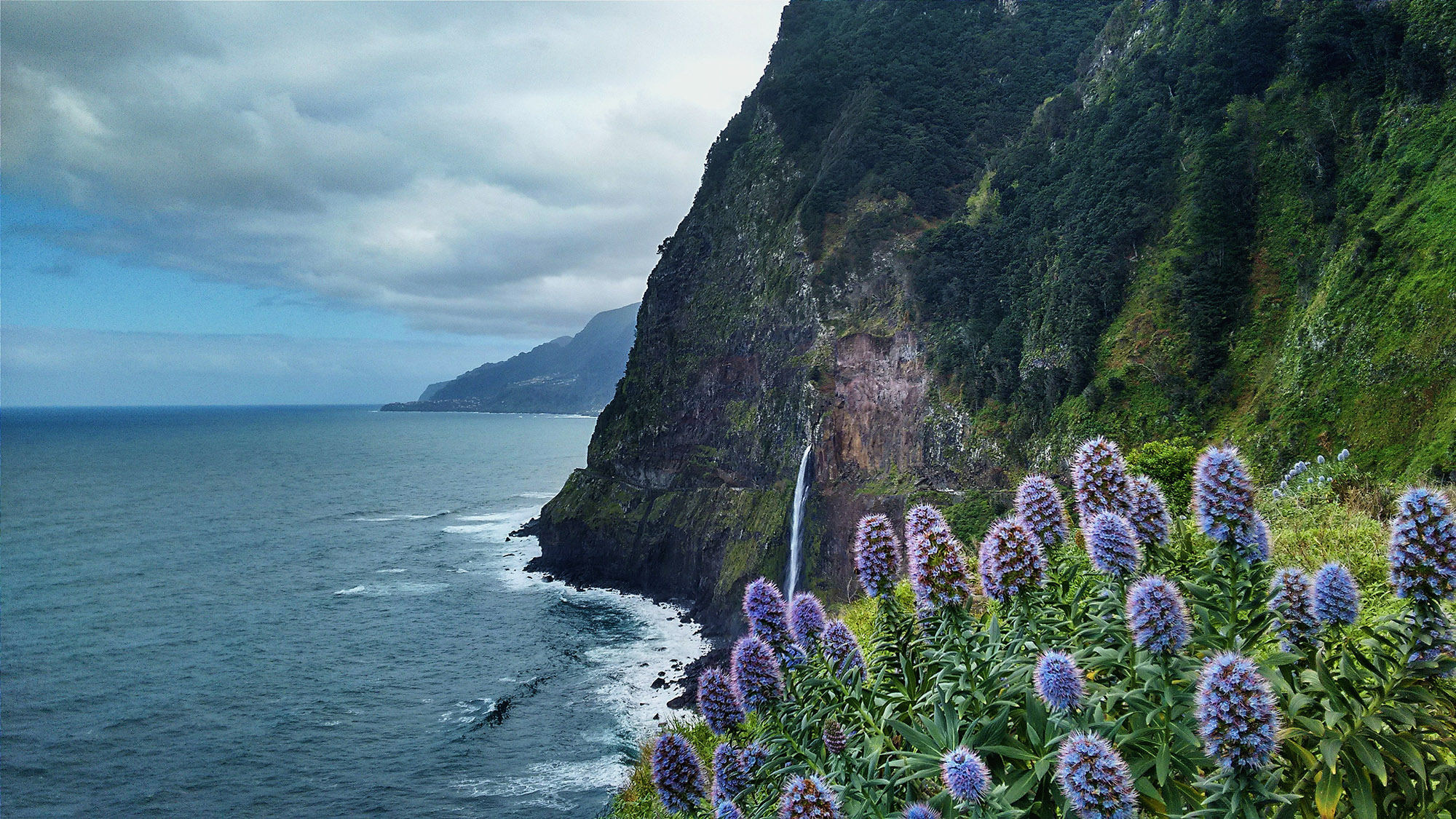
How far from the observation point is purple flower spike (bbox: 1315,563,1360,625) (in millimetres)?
3922

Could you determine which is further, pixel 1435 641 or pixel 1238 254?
pixel 1238 254

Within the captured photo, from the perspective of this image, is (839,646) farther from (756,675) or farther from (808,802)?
(808,802)

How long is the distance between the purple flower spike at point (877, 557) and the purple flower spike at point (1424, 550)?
2.76m

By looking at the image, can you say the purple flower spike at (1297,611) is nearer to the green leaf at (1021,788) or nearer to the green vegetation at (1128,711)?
the green vegetation at (1128,711)

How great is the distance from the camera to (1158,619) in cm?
392

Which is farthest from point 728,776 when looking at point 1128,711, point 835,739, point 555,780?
point 555,780

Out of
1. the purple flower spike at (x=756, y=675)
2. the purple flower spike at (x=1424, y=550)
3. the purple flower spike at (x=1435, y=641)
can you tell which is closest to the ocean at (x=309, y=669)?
the purple flower spike at (x=756, y=675)

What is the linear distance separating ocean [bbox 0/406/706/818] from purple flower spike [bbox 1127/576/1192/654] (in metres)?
32.2

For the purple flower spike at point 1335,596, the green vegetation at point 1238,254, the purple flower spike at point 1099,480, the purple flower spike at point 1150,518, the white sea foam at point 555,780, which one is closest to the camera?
the purple flower spike at point 1335,596

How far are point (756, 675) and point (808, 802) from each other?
163 centimetres

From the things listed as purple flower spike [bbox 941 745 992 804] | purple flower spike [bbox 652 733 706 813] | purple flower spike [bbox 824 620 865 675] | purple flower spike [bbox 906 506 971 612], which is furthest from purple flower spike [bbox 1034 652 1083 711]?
purple flower spike [bbox 652 733 706 813]

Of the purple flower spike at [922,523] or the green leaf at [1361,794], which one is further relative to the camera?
the purple flower spike at [922,523]

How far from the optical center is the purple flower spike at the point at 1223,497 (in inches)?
170

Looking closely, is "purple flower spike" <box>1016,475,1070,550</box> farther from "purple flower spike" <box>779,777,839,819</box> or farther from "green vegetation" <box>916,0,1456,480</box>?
"green vegetation" <box>916,0,1456,480</box>
